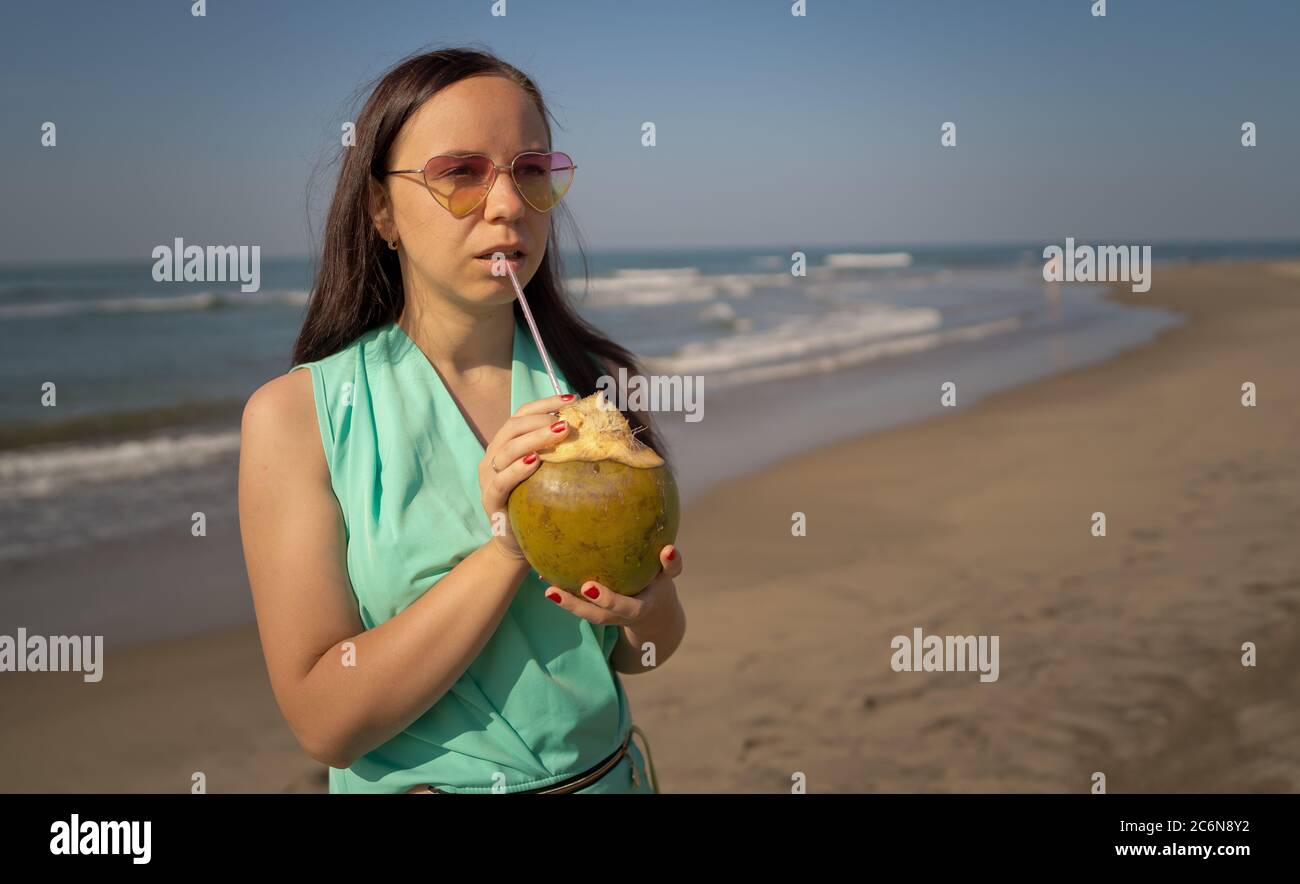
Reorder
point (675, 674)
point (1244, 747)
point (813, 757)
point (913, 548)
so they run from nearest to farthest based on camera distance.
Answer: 1. point (1244, 747)
2. point (813, 757)
3. point (675, 674)
4. point (913, 548)

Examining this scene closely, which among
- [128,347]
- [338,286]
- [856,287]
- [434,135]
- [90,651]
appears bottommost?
[90,651]

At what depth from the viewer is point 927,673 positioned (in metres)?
5.20

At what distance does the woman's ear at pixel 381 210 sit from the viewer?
1855 mm

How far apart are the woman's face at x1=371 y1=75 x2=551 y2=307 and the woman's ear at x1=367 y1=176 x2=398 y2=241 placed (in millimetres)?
54

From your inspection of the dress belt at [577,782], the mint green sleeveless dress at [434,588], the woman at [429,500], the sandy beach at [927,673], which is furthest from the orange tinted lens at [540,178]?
the sandy beach at [927,673]

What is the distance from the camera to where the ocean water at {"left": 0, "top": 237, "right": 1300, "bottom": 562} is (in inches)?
323

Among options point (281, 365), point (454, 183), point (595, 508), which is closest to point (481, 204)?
point (454, 183)

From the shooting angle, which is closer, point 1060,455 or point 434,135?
point 434,135

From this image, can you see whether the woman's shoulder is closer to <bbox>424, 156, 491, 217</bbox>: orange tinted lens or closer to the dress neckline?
the dress neckline

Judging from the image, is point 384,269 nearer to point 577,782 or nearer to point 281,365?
point 577,782

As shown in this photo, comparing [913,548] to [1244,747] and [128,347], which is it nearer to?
[1244,747]

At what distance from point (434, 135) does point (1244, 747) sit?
403 cm
